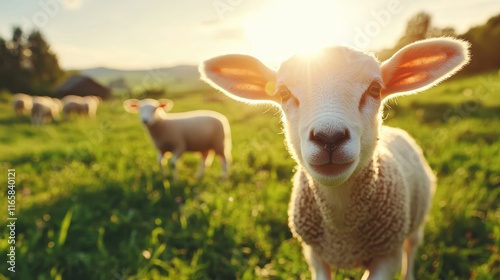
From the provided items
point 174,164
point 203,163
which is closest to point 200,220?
point 174,164

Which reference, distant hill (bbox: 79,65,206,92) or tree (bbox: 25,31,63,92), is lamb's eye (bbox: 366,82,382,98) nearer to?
distant hill (bbox: 79,65,206,92)

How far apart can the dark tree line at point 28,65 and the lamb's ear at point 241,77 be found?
42.8 metres

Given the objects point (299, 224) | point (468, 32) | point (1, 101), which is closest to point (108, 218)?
point (299, 224)

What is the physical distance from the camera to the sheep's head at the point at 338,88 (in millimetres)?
1924

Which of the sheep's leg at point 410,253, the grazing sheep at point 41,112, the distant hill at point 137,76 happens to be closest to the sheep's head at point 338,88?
the sheep's leg at point 410,253

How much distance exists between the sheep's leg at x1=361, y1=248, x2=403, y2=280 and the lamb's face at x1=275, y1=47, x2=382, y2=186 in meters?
0.66

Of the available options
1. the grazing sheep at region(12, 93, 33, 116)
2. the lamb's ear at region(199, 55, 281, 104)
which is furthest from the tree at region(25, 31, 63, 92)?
the lamb's ear at region(199, 55, 281, 104)

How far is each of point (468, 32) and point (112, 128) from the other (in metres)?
20.8

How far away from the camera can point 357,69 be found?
222 cm

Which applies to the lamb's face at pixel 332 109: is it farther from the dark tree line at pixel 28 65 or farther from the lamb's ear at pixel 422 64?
the dark tree line at pixel 28 65

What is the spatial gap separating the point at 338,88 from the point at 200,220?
8.53ft

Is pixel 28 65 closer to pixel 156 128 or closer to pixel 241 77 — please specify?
pixel 156 128

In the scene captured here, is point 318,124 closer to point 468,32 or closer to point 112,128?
point 112,128

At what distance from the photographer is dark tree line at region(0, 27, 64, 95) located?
41.8m
